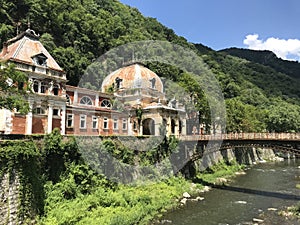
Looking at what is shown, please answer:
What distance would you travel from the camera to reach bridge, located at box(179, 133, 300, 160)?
88.7 ft

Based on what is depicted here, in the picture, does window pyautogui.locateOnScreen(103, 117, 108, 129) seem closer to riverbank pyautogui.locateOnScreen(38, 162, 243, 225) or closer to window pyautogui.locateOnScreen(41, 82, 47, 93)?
window pyautogui.locateOnScreen(41, 82, 47, 93)

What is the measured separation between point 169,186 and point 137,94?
17.1m

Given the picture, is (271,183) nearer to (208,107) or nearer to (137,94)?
(208,107)

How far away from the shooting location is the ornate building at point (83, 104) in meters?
27.2

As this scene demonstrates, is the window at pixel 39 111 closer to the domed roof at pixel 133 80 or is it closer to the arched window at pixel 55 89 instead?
the arched window at pixel 55 89

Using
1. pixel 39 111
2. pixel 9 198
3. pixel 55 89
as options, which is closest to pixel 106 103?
pixel 55 89

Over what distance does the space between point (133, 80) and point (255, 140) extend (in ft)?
70.3

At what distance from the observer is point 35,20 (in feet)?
163

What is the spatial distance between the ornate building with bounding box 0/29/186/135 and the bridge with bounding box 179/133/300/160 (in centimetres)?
491

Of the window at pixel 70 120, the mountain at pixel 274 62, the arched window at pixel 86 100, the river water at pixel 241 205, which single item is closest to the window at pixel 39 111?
the window at pixel 70 120

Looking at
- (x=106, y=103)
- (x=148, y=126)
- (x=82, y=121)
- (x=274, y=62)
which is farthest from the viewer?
(x=274, y=62)

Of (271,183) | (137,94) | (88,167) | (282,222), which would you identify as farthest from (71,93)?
(271,183)

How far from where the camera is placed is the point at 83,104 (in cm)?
3534

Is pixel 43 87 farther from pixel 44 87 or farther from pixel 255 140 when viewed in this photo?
pixel 255 140
